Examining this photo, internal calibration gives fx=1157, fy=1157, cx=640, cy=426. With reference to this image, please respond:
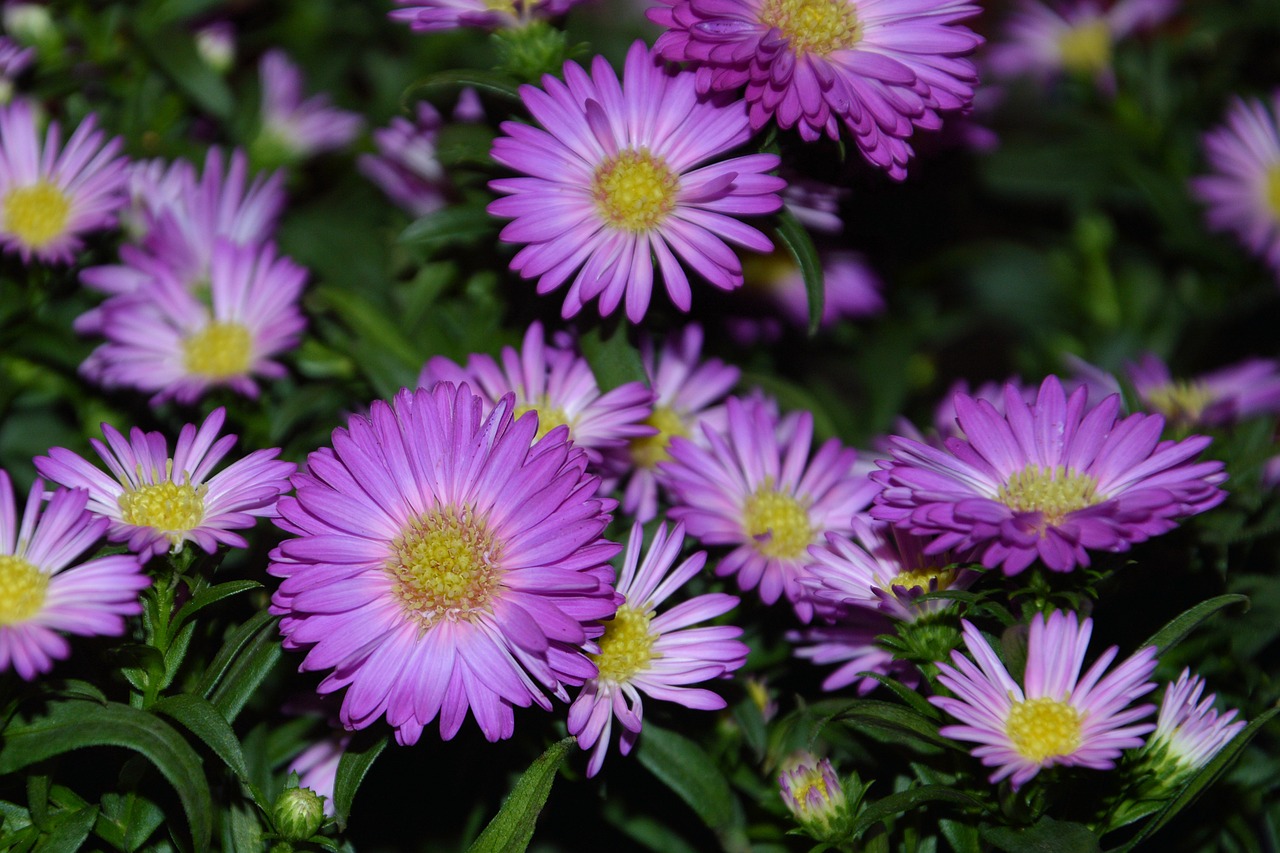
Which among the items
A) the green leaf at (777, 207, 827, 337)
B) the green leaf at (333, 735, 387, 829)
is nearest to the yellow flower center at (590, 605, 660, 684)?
the green leaf at (333, 735, 387, 829)

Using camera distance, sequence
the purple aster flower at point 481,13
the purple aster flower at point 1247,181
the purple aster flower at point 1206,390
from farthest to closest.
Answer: the purple aster flower at point 1247,181
the purple aster flower at point 1206,390
the purple aster flower at point 481,13

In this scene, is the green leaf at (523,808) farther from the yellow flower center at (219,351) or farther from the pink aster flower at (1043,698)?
the yellow flower center at (219,351)

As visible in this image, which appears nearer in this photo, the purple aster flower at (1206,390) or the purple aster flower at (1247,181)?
the purple aster flower at (1206,390)

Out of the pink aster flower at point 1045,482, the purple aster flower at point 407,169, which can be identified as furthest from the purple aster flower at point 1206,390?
the purple aster flower at point 407,169

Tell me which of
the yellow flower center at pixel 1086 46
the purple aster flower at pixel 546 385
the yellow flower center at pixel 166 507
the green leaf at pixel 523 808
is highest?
the yellow flower center at pixel 1086 46

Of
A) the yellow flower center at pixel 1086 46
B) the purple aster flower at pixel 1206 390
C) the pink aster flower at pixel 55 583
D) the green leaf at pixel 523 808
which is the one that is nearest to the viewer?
the pink aster flower at pixel 55 583

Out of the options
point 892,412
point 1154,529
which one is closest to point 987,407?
point 1154,529

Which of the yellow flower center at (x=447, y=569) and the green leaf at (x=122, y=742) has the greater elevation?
the yellow flower center at (x=447, y=569)

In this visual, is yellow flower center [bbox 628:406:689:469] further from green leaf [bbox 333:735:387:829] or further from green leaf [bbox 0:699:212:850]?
green leaf [bbox 0:699:212:850]
